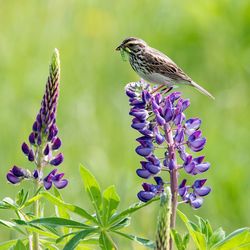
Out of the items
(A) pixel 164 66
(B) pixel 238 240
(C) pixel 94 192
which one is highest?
(A) pixel 164 66

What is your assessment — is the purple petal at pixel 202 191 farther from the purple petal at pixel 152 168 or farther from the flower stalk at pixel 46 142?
the flower stalk at pixel 46 142

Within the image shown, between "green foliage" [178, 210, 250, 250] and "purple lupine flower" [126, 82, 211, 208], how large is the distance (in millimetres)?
189

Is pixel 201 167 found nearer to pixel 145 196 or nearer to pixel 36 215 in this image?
pixel 145 196

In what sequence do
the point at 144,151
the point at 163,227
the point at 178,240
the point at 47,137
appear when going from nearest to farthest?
the point at 163,227
the point at 178,240
the point at 144,151
the point at 47,137

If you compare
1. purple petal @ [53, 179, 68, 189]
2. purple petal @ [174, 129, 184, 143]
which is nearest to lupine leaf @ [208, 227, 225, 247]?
purple petal @ [174, 129, 184, 143]

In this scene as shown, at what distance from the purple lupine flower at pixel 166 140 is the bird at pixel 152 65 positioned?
1591 mm

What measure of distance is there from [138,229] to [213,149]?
1.73 meters

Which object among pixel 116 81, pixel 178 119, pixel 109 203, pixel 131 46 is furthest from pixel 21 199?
pixel 116 81

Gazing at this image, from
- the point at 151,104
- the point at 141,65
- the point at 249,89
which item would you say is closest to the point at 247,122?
A: the point at 249,89

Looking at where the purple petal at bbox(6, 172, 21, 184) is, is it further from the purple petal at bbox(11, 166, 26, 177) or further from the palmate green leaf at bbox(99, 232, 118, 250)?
the palmate green leaf at bbox(99, 232, 118, 250)

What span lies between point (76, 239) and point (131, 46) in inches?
92.9

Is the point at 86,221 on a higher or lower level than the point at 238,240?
higher

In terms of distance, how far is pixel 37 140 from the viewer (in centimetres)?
360

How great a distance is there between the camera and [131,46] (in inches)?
211
